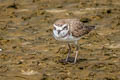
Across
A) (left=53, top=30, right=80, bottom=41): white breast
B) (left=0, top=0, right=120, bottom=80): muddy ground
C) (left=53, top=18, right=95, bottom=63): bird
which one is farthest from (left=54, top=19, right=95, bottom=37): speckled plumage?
(left=0, top=0, right=120, bottom=80): muddy ground

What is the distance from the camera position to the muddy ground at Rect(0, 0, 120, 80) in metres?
10.5

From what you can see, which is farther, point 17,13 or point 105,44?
point 17,13

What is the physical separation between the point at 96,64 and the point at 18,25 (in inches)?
179

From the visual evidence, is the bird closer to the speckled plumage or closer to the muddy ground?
the speckled plumage

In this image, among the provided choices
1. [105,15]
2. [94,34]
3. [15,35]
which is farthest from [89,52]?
[105,15]

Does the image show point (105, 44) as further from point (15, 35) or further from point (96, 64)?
point (15, 35)

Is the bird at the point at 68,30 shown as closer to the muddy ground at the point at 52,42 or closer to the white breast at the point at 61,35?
the white breast at the point at 61,35

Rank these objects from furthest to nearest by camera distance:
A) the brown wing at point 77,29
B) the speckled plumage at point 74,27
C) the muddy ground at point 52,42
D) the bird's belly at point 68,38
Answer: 1. the brown wing at point 77,29
2. the speckled plumage at point 74,27
3. the bird's belly at point 68,38
4. the muddy ground at point 52,42

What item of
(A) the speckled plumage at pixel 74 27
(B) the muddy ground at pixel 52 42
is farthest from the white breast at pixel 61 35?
(B) the muddy ground at pixel 52 42

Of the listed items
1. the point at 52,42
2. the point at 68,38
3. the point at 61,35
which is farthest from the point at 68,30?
the point at 52,42

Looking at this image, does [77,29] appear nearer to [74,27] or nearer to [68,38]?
[74,27]

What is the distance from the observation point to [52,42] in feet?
42.7

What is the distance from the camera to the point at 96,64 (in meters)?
11.0

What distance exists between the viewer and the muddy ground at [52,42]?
413 inches
